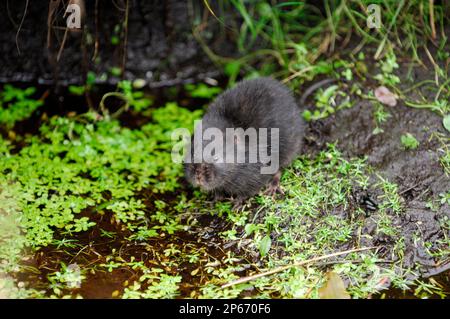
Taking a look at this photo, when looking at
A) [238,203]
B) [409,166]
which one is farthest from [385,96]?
[238,203]

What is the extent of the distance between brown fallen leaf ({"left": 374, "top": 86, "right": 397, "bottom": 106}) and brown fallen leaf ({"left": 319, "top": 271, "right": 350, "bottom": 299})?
6.68ft

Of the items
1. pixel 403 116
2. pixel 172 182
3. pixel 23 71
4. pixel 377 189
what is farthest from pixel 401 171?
pixel 23 71

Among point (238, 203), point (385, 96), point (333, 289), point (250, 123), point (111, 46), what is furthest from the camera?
point (111, 46)

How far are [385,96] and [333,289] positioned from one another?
88.1 inches

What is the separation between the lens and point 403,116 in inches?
212

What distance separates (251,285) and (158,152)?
2000 millimetres

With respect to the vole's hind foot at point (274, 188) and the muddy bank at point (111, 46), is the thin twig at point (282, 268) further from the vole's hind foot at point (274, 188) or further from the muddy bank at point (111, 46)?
the muddy bank at point (111, 46)

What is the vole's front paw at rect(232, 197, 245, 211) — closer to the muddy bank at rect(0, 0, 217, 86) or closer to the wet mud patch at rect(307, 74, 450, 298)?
the wet mud patch at rect(307, 74, 450, 298)

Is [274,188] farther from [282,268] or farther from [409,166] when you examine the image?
[409,166]

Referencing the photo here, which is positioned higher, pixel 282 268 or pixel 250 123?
pixel 250 123

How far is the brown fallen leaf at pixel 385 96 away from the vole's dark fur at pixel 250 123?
35.1 inches

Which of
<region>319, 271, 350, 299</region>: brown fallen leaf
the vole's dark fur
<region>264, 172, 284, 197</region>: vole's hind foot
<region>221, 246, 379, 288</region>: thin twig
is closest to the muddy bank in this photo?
the vole's dark fur

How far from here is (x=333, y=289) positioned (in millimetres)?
4152

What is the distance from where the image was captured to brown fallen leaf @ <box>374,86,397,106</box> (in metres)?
5.53
